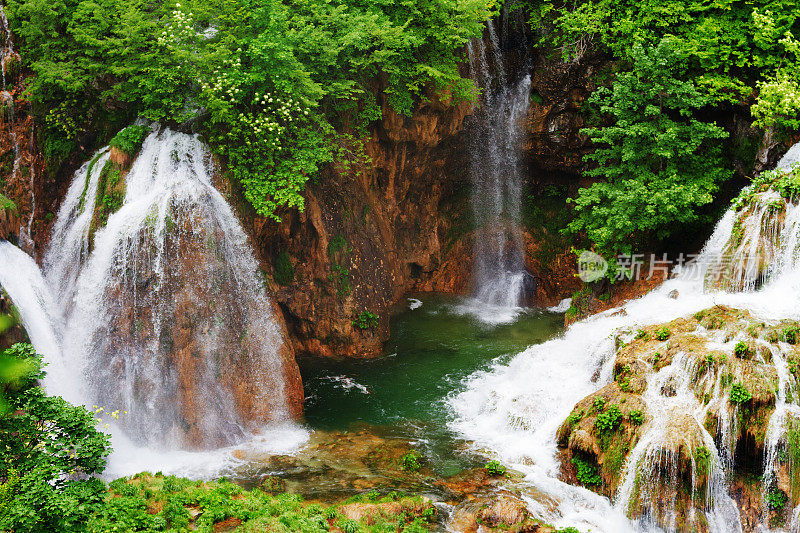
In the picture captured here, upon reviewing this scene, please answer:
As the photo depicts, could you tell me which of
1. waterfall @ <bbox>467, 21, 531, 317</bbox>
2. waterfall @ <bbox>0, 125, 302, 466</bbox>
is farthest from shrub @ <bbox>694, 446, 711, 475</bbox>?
waterfall @ <bbox>467, 21, 531, 317</bbox>

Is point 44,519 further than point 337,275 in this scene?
No

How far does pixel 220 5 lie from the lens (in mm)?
14195

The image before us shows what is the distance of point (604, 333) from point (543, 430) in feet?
10.0

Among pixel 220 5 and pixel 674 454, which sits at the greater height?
pixel 220 5

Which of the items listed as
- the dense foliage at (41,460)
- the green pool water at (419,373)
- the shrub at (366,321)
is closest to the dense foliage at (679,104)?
the green pool water at (419,373)

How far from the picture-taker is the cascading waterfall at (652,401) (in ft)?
33.3

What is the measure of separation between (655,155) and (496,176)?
666 centimetres

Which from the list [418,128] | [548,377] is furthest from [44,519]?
[418,128]

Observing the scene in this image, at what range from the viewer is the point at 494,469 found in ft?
38.0

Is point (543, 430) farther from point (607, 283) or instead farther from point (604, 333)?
point (607, 283)

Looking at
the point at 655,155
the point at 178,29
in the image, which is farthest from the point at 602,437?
the point at 178,29

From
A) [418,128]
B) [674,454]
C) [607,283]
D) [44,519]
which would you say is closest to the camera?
[44,519]

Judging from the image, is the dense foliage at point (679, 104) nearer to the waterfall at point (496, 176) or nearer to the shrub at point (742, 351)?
the waterfall at point (496, 176)

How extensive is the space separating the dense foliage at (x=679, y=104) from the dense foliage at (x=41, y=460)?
12663 millimetres
